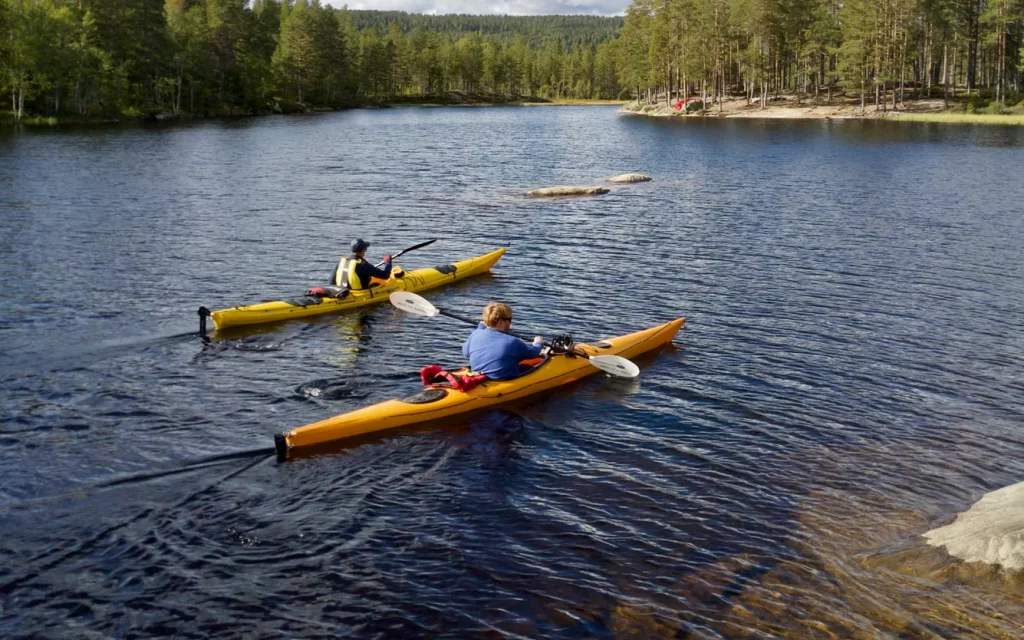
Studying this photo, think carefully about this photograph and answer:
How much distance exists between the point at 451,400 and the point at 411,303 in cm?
451

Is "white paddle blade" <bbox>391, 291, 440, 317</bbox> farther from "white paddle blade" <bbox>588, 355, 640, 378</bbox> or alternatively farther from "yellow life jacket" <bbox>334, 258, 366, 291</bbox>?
"white paddle blade" <bbox>588, 355, 640, 378</bbox>

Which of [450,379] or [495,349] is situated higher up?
[495,349]

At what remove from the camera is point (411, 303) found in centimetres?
1598

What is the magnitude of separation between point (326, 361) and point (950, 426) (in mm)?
9713

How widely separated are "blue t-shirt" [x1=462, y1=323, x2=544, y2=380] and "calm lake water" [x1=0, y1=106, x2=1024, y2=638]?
712 mm

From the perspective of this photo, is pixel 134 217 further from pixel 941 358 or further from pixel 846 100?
pixel 846 100

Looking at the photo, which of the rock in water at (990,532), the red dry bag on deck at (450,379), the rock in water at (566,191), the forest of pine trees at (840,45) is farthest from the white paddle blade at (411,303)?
the forest of pine trees at (840,45)

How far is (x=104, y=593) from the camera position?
24.9 feet

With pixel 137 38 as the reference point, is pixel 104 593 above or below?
below

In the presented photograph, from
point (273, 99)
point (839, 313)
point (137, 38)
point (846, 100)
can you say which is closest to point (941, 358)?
point (839, 313)

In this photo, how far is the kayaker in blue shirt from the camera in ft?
40.4

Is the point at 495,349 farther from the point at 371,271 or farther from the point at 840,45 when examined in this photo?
the point at 840,45

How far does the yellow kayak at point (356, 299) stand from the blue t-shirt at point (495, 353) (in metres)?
5.46

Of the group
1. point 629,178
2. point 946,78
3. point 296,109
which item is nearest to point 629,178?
point 629,178
